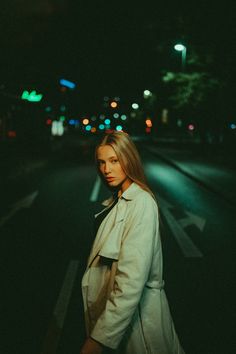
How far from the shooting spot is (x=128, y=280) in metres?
2.21

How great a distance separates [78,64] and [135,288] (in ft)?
243

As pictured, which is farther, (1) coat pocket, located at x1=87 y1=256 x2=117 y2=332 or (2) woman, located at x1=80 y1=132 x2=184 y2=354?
(1) coat pocket, located at x1=87 y1=256 x2=117 y2=332

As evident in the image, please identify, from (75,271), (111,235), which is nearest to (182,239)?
(75,271)

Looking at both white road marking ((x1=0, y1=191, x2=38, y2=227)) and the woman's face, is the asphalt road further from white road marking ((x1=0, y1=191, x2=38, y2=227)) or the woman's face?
the woman's face

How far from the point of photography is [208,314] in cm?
539

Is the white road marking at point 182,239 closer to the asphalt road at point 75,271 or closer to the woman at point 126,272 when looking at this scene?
the asphalt road at point 75,271

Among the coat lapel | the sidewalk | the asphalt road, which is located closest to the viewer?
the coat lapel

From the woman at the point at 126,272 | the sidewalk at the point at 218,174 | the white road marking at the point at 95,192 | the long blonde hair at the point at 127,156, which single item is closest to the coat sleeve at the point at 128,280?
the woman at the point at 126,272

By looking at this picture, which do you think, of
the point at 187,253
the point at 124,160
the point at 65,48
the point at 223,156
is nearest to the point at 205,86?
the point at 223,156

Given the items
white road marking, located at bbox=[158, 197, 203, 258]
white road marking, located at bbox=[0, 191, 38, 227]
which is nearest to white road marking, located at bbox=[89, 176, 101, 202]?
white road marking, located at bbox=[0, 191, 38, 227]

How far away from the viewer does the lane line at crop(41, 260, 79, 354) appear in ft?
15.1

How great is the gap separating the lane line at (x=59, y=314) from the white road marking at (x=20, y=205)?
4661 mm

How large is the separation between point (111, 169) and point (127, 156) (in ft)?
0.43

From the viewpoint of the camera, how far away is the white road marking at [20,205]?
1152 centimetres
